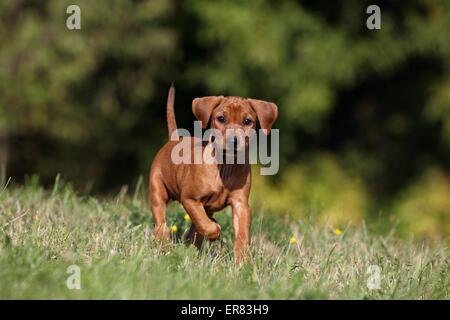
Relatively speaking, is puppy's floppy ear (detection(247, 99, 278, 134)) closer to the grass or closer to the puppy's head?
the puppy's head

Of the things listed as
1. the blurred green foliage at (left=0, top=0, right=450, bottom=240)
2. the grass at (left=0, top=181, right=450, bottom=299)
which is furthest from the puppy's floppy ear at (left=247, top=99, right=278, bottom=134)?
the blurred green foliage at (left=0, top=0, right=450, bottom=240)

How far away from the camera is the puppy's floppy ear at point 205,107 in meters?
4.95

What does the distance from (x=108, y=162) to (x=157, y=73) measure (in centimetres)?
179

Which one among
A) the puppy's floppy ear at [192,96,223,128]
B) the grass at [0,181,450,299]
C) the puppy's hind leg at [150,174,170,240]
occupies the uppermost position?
the puppy's floppy ear at [192,96,223,128]

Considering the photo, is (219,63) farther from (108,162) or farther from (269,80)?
(108,162)

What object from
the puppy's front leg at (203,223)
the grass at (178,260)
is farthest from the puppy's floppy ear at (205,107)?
the grass at (178,260)

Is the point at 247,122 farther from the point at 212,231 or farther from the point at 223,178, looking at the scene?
the point at 212,231

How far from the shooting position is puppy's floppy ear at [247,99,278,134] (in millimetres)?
4969

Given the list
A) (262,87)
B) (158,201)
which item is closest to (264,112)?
(158,201)

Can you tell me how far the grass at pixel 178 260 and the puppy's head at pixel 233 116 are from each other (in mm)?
674

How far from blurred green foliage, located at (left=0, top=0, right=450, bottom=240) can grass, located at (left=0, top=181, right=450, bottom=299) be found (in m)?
4.57

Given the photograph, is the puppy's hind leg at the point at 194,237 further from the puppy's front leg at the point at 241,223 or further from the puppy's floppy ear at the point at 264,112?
the puppy's floppy ear at the point at 264,112

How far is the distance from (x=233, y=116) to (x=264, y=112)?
242mm
